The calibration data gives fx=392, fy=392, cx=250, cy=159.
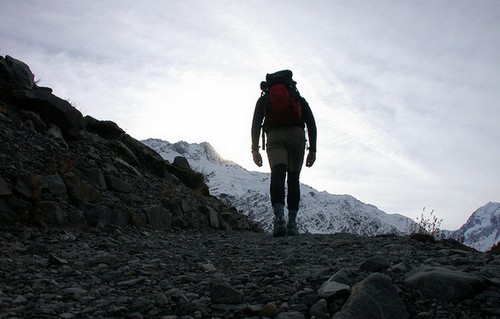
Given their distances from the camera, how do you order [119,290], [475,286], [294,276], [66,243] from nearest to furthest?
[475,286]
[119,290]
[294,276]
[66,243]

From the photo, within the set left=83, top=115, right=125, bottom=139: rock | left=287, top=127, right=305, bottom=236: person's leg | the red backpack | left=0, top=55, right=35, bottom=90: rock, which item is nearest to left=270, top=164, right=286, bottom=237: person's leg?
left=287, top=127, right=305, bottom=236: person's leg

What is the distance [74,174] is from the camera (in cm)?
693

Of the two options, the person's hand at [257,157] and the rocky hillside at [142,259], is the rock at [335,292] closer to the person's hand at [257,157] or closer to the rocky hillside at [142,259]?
Result: the rocky hillside at [142,259]

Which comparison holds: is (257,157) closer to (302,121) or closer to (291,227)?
(302,121)

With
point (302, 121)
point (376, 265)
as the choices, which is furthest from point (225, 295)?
point (302, 121)

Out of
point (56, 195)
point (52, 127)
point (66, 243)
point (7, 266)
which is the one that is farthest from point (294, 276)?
point (52, 127)

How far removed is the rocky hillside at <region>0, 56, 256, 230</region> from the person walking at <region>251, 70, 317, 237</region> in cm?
259

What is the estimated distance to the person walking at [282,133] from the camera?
7332 millimetres

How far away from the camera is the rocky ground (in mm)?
2510

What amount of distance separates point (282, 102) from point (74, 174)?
3949 mm

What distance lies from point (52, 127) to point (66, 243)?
13.4ft

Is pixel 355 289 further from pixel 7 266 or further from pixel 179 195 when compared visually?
pixel 179 195

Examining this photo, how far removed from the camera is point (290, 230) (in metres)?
7.76

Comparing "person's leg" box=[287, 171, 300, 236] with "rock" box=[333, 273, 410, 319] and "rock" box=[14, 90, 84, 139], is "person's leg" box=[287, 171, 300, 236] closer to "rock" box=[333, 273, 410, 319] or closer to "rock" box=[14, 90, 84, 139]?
"rock" box=[14, 90, 84, 139]
